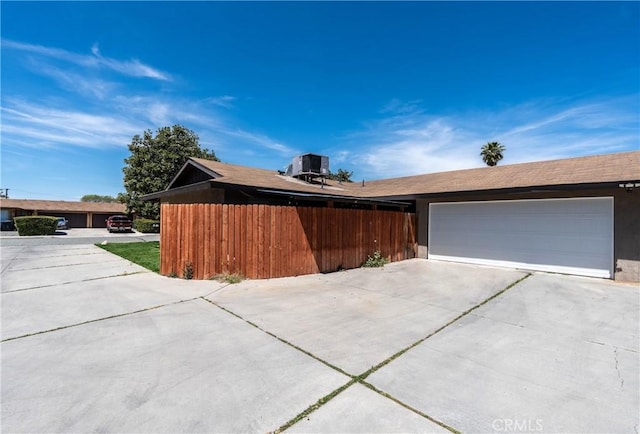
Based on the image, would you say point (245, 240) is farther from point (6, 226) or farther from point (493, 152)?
point (6, 226)

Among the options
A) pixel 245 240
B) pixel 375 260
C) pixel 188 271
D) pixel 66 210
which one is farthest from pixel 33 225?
pixel 375 260

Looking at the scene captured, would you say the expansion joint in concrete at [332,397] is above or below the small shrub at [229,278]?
below

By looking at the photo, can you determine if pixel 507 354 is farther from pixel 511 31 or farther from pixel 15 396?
pixel 511 31

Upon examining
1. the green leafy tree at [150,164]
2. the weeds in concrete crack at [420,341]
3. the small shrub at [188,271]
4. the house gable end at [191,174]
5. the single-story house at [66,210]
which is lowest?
the weeds in concrete crack at [420,341]

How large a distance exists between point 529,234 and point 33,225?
32.2m

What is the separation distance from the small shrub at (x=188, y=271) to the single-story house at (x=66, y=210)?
38.1 m

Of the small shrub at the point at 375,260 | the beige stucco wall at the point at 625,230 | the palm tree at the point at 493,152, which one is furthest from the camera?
the palm tree at the point at 493,152

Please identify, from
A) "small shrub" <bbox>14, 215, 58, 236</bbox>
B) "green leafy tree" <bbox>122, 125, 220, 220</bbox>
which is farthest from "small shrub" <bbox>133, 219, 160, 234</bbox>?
"small shrub" <bbox>14, 215, 58, 236</bbox>

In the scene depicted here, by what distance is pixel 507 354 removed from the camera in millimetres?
3426

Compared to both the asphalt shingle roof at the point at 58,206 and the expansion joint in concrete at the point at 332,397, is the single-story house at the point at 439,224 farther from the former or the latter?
the asphalt shingle roof at the point at 58,206

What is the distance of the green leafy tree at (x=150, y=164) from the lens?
26.5 m

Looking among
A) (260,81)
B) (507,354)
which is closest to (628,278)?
(507,354)

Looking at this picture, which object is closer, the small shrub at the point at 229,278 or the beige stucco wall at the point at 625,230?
the small shrub at the point at 229,278

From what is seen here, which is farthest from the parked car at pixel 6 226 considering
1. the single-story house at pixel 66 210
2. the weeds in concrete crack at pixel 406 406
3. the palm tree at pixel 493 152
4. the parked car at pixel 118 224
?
the palm tree at pixel 493 152
